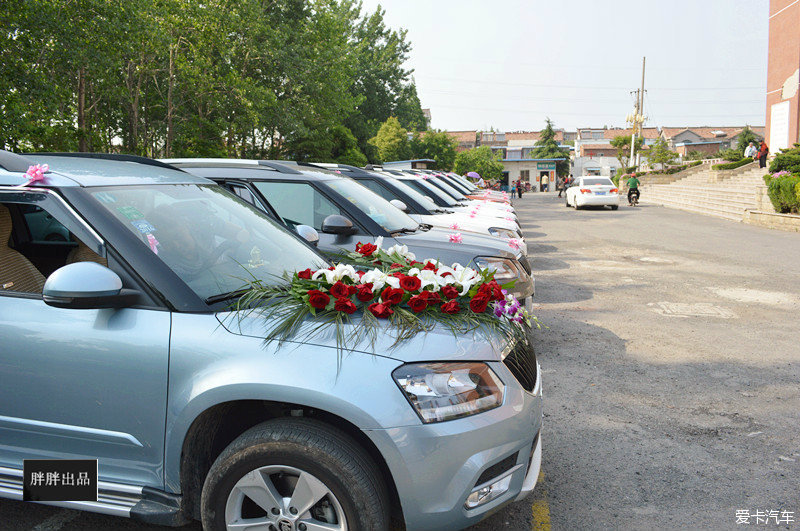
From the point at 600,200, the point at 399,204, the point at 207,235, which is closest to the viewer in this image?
the point at 207,235

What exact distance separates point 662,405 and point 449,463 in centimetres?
300

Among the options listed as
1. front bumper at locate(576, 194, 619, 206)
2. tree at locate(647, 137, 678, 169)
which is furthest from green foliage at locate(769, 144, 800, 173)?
tree at locate(647, 137, 678, 169)

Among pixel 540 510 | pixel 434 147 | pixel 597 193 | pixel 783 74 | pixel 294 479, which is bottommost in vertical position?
pixel 540 510

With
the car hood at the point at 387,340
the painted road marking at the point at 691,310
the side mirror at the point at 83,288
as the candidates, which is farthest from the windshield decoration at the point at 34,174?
the painted road marking at the point at 691,310

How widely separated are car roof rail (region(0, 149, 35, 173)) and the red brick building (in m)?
37.8

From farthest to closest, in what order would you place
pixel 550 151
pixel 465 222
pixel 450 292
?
1. pixel 550 151
2. pixel 465 222
3. pixel 450 292

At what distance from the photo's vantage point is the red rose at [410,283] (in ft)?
9.82

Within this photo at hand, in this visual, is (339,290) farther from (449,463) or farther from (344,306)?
(449,463)

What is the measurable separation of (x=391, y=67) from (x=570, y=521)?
203ft

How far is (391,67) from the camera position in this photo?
61875 mm

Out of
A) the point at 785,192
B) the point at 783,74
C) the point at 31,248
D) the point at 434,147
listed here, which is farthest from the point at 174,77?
the point at 434,147

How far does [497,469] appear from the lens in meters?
2.63

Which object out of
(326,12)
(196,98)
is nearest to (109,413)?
(196,98)

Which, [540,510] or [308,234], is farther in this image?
[308,234]
